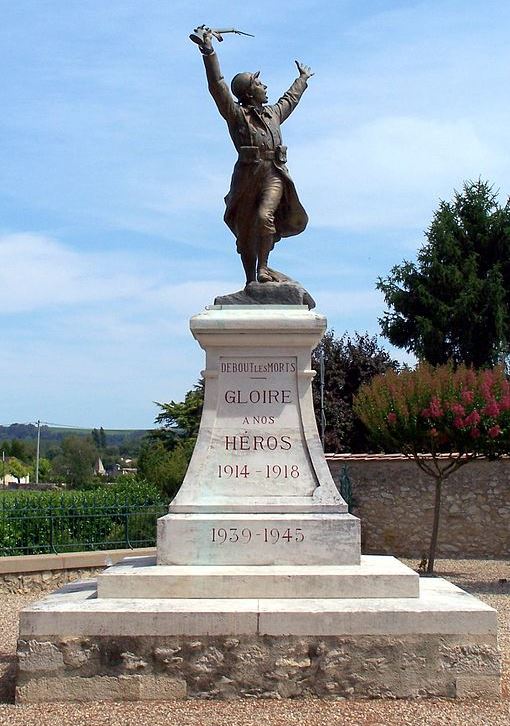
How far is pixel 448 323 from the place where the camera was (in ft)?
105

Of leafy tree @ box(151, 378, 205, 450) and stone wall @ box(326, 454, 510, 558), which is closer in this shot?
stone wall @ box(326, 454, 510, 558)

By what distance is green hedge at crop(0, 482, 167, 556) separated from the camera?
14.1 metres

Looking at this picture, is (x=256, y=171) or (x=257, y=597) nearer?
(x=257, y=597)

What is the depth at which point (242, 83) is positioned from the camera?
7762 millimetres

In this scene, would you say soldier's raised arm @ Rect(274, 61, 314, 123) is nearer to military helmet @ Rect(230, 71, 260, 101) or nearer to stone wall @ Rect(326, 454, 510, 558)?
military helmet @ Rect(230, 71, 260, 101)

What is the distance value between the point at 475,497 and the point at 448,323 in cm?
1349

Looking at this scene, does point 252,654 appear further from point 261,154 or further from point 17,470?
point 17,470

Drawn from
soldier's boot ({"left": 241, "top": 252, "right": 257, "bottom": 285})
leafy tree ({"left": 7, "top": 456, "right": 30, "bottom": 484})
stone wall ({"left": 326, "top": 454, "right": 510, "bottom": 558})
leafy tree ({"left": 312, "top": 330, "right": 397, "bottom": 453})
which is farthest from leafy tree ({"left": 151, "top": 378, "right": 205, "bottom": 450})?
leafy tree ({"left": 7, "top": 456, "right": 30, "bottom": 484})

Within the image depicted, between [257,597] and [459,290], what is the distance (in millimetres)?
26922

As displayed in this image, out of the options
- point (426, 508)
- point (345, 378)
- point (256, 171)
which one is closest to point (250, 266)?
point (256, 171)

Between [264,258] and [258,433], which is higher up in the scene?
[264,258]

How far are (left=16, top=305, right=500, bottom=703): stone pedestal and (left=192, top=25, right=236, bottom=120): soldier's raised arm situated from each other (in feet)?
5.31

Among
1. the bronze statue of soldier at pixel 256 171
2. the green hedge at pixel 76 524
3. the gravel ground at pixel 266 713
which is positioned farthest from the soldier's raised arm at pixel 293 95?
the green hedge at pixel 76 524

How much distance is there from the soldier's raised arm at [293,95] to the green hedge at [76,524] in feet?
26.0
